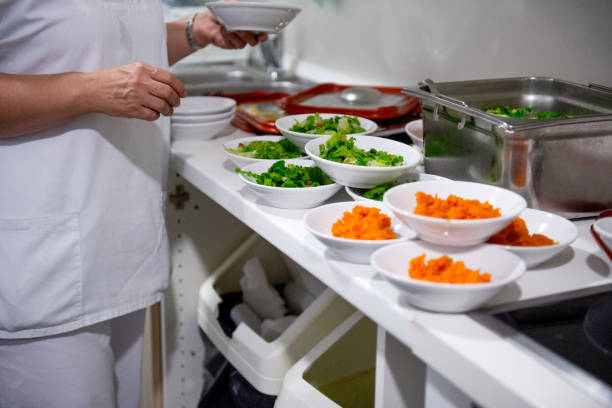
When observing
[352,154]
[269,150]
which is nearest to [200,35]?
[269,150]

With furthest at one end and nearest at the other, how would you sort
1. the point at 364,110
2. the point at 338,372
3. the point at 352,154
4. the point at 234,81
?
1. the point at 234,81
2. the point at 364,110
3. the point at 338,372
4. the point at 352,154

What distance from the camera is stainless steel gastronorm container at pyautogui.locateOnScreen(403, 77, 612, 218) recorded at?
0.90m

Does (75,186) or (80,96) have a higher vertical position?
(80,96)

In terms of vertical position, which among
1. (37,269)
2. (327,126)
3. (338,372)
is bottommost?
(338,372)

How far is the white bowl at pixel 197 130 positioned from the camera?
1441mm

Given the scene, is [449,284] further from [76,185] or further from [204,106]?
[204,106]

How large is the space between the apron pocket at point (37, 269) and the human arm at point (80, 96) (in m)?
0.17

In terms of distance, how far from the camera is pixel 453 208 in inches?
29.8

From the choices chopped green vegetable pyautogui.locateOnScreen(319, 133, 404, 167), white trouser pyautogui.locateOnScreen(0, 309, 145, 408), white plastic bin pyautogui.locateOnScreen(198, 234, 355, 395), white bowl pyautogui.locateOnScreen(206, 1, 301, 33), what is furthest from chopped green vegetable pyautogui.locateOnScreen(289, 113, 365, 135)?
white trouser pyautogui.locateOnScreen(0, 309, 145, 408)

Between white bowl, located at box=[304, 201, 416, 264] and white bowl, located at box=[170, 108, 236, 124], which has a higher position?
white bowl, located at box=[170, 108, 236, 124]

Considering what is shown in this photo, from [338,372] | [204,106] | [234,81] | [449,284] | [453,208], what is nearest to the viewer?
[449,284]

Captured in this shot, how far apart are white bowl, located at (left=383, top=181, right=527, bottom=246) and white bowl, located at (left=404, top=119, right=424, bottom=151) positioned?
40 cm

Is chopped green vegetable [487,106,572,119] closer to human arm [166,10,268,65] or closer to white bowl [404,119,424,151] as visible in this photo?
white bowl [404,119,424,151]

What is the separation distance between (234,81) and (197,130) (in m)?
0.88
